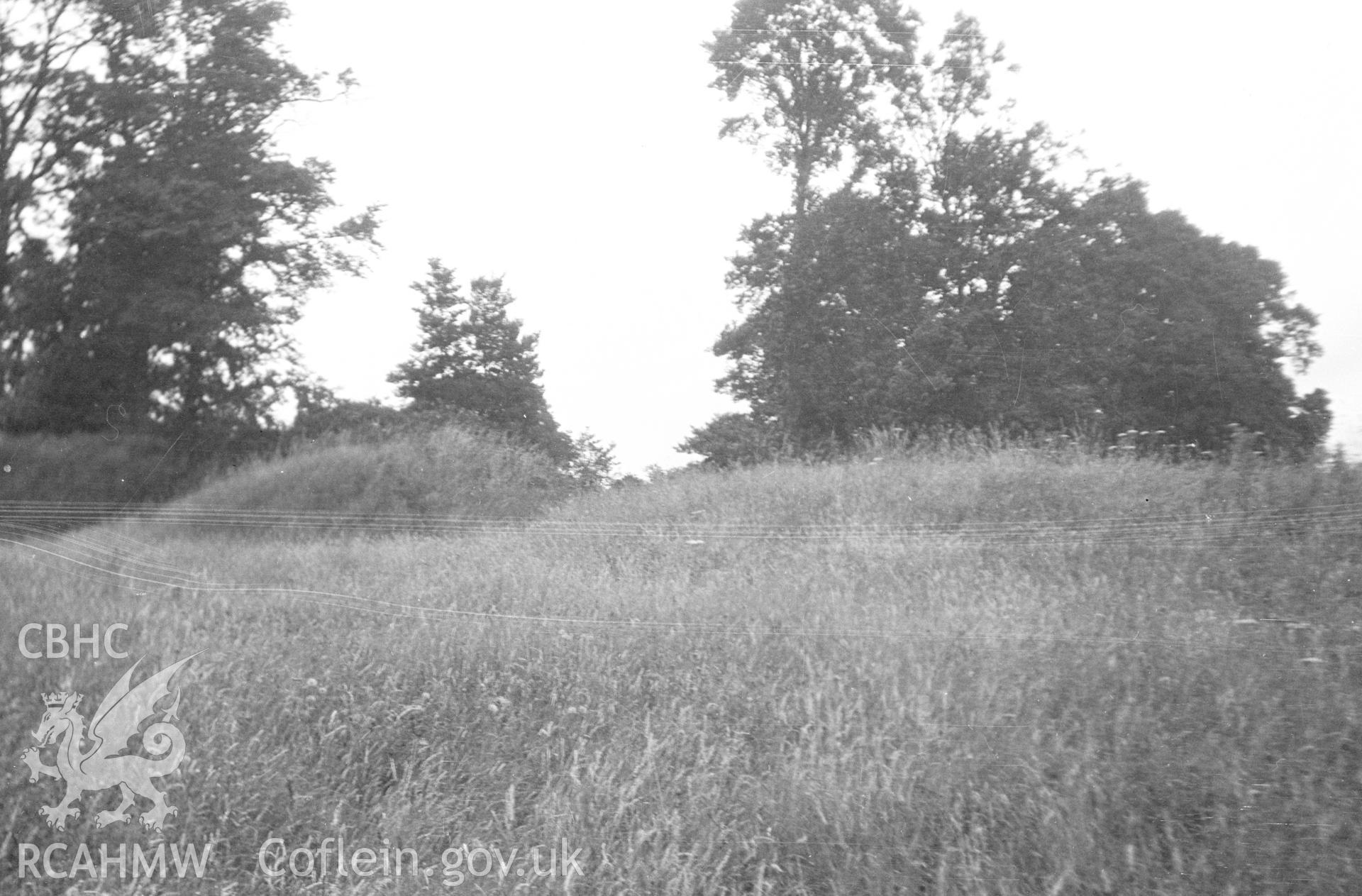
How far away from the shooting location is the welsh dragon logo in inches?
134

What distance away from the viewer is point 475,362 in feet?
20.4

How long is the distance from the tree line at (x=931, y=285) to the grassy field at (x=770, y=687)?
3.48 feet

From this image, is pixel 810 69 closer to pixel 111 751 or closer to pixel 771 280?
pixel 771 280

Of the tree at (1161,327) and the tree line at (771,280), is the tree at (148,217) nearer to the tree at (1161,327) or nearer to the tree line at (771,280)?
the tree line at (771,280)

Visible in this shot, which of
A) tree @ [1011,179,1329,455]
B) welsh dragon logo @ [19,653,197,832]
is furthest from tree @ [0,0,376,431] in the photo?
tree @ [1011,179,1329,455]

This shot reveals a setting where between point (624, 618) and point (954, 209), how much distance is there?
14.3 feet

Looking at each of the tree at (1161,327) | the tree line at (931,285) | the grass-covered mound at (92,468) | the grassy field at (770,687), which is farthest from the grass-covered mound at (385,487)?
the tree at (1161,327)

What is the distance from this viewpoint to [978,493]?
581 cm

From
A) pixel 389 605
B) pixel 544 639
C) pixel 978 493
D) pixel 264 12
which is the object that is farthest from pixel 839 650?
pixel 264 12

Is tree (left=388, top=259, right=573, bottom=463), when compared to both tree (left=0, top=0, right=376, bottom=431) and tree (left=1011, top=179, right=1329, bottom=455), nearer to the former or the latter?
tree (left=0, top=0, right=376, bottom=431)

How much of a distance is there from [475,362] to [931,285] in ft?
11.3

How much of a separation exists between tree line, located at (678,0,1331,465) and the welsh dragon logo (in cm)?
409

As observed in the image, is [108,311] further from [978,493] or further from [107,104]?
[978,493]

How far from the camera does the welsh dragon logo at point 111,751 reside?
11.2 ft
